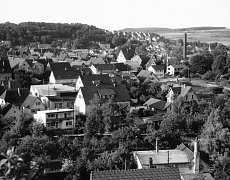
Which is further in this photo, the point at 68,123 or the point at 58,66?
the point at 58,66

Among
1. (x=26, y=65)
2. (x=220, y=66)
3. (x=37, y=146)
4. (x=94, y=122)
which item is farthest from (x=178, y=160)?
(x=220, y=66)

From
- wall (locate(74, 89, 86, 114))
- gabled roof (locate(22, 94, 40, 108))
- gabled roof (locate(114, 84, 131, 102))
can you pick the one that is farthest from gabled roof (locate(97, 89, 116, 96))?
gabled roof (locate(22, 94, 40, 108))

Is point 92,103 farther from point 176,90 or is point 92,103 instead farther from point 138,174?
point 138,174

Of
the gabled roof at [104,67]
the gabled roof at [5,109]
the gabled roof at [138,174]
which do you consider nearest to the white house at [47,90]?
the gabled roof at [5,109]

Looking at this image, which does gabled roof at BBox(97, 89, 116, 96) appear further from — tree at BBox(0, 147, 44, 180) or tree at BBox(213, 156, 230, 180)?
tree at BBox(0, 147, 44, 180)

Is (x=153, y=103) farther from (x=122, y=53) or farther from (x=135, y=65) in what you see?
(x=122, y=53)

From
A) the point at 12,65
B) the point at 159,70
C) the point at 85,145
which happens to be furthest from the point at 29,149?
the point at 159,70
